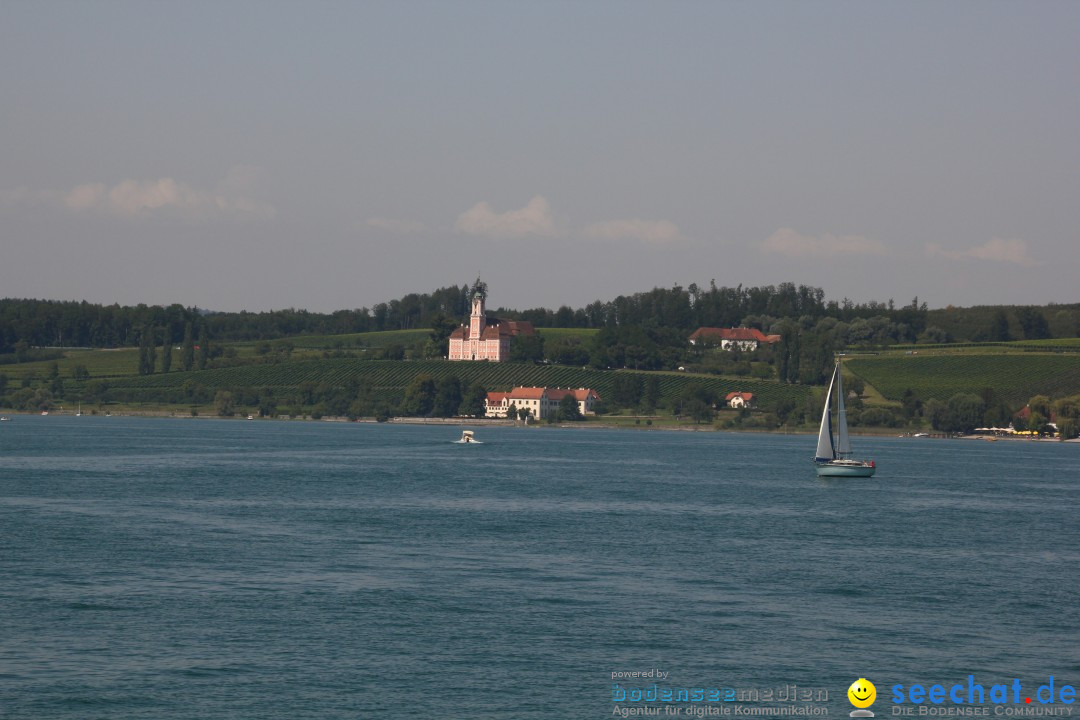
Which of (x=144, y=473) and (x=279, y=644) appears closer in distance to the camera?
(x=279, y=644)

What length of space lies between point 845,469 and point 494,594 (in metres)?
58.2

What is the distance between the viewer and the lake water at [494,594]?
29.3 metres

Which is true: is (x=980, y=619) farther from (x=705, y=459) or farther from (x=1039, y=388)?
(x=1039, y=388)

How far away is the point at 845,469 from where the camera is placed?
92188mm

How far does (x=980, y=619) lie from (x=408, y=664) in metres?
18.0

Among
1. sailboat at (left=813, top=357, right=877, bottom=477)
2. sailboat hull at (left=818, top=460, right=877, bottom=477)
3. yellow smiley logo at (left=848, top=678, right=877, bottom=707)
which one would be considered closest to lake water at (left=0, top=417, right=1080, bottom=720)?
yellow smiley logo at (left=848, top=678, right=877, bottom=707)

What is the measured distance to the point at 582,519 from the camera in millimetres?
61156

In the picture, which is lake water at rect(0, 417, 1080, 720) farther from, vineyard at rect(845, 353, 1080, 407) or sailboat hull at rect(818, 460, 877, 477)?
vineyard at rect(845, 353, 1080, 407)

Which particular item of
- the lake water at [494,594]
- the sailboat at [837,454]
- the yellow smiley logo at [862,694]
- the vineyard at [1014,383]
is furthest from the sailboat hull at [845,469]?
the vineyard at [1014,383]

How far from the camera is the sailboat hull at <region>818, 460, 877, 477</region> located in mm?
91875

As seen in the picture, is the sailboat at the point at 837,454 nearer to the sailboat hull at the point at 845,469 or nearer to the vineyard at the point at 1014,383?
the sailboat hull at the point at 845,469

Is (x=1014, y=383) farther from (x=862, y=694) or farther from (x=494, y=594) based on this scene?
(x=862, y=694)

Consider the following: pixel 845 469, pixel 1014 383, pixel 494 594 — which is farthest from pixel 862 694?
pixel 1014 383

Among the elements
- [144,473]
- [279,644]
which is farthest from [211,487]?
[279,644]
